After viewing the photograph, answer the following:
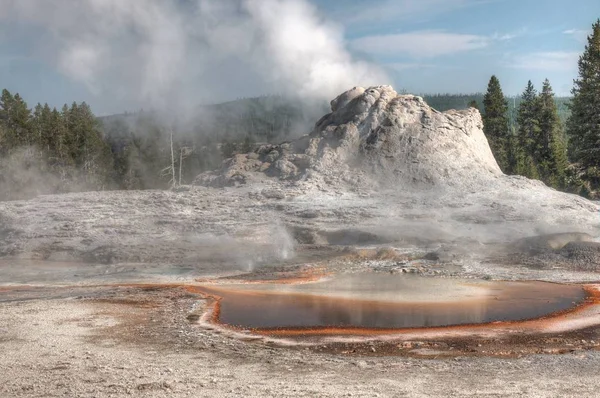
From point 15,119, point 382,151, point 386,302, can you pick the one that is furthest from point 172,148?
point 386,302

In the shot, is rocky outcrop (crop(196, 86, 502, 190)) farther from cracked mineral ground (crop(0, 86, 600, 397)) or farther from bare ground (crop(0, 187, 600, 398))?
bare ground (crop(0, 187, 600, 398))

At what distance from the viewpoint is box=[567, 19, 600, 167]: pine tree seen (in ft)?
92.1

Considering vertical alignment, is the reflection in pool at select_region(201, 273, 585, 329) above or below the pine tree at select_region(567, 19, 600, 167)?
below

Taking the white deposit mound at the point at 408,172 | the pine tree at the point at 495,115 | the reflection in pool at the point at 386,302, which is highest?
the pine tree at the point at 495,115

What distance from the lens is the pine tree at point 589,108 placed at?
2808cm

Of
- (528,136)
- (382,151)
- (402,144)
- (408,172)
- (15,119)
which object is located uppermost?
(15,119)

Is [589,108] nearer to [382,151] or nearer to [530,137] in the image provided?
[530,137]

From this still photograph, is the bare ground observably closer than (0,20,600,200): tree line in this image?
Yes

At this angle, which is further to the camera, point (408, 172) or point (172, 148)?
point (172, 148)

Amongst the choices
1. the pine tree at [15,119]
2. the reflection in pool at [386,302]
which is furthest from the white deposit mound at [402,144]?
the pine tree at [15,119]

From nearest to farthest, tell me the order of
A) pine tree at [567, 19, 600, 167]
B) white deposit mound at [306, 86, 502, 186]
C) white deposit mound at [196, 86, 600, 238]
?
white deposit mound at [196, 86, 600, 238]
white deposit mound at [306, 86, 502, 186]
pine tree at [567, 19, 600, 167]

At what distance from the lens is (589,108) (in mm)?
28469

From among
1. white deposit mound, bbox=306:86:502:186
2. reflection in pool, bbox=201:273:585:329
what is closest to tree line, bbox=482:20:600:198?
white deposit mound, bbox=306:86:502:186

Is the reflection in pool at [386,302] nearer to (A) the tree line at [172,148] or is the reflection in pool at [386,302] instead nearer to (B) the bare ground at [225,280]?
(B) the bare ground at [225,280]
